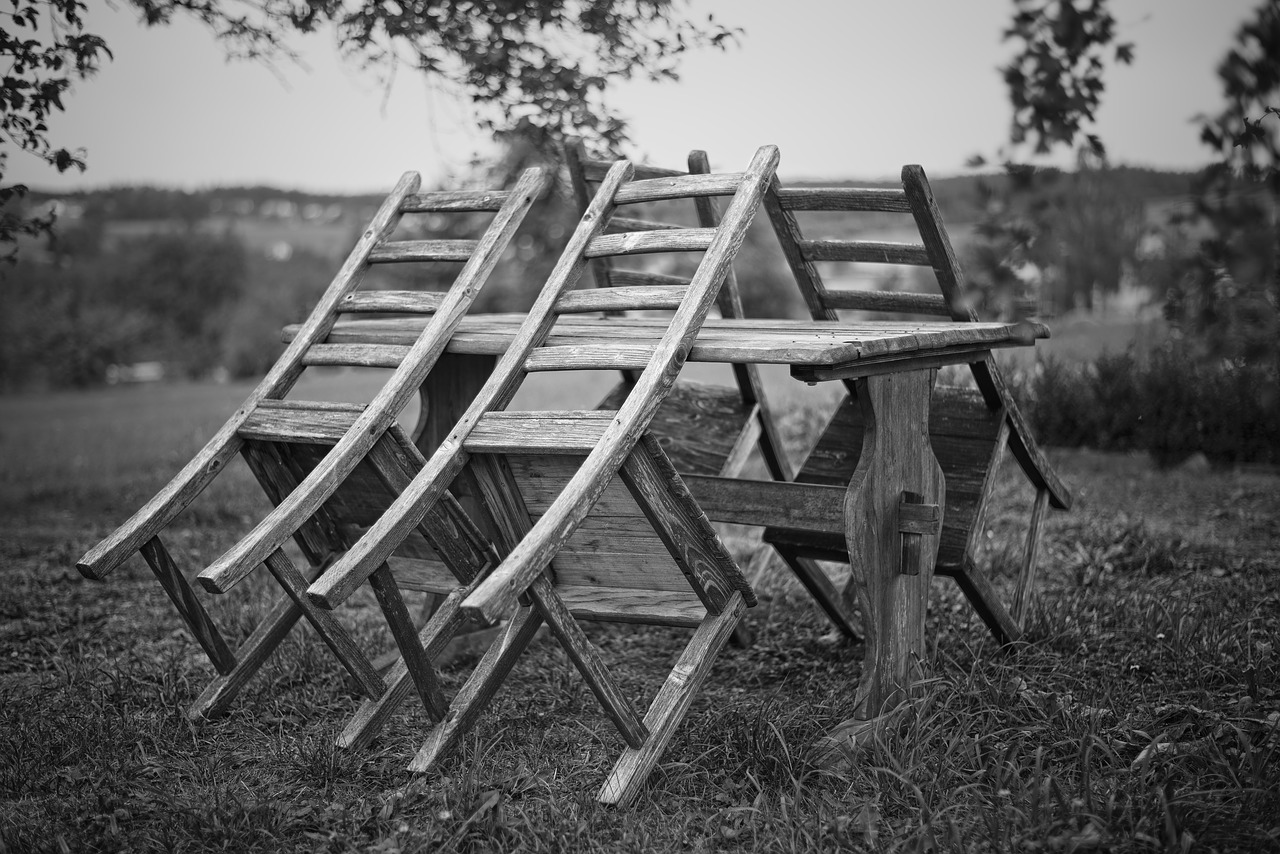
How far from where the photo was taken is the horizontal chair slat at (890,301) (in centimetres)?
387

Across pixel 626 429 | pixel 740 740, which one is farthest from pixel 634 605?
pixel 626 429

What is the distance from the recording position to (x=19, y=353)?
45062 mm

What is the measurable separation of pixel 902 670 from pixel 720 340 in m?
1.20

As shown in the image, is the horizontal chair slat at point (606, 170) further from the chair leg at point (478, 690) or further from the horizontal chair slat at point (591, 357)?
the chair leg at point (478, 690)

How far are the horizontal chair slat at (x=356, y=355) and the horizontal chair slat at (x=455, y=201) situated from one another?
2.02 feet

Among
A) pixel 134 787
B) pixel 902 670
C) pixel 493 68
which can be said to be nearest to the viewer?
pixel 134 787

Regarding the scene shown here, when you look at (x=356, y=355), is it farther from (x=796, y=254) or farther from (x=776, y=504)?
(x=796, y=254)

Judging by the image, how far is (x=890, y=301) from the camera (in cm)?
405

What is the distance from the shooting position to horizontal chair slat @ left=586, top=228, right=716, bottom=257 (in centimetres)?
333

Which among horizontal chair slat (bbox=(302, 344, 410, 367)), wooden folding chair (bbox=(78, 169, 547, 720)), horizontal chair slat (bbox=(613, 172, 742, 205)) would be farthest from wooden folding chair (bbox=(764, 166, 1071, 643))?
horizontal chair slat (bbox=(302, 344, 410, 367))

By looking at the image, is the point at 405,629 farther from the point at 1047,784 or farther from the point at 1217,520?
the point at 1217,520

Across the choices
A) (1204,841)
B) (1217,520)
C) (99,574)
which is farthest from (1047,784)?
(1217,520)

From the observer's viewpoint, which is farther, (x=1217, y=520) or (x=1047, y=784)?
(x=1217, y=520)

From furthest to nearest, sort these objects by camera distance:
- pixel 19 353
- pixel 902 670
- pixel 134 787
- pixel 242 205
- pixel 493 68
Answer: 1. pixel 242 205
2. pixel 19 353
3. pixel 493 68
4. pixel 902 670
5. pixel 134 787
